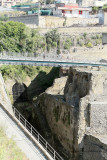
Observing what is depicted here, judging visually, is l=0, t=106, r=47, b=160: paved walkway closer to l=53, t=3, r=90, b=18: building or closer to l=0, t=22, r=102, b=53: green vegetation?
l=0, t=22, r=102, b=53: green vegetation

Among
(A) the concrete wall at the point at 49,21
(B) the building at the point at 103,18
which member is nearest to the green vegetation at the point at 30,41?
(A) the concrete wall at the point at 49,21

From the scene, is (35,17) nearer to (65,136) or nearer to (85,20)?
(85,20)

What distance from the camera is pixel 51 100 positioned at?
26.4 metres

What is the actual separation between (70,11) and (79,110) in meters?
38.3

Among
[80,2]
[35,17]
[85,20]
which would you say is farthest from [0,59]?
[80,2]

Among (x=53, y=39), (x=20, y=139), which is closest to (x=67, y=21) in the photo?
(x=53, y=39)

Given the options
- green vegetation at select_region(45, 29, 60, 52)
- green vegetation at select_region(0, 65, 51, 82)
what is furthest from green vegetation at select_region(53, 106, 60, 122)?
green vegetation at select_region(45, 29, 60, 52)

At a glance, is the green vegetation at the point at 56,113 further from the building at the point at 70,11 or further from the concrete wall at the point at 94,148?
the building at the point at 70,11

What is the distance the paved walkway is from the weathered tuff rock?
5227 millimetres

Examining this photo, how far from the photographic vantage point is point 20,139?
16.4 meters

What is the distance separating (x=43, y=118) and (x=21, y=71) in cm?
998

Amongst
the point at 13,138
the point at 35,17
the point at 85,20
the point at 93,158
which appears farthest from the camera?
the point at 85,20

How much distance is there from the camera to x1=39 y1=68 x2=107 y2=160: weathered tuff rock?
830 inches

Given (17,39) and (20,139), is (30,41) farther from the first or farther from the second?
(20,139)
